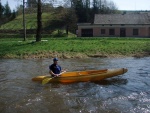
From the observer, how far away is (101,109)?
9148mm

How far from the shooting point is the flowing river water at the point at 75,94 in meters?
9.26

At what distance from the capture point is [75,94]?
439 inches

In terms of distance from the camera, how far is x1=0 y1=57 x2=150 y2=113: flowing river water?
364 inches

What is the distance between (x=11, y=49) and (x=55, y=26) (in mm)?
43886

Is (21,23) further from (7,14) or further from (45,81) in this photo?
(45,81)

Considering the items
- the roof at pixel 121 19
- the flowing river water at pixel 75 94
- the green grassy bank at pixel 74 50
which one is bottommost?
the flowing river water at pixel 75 94

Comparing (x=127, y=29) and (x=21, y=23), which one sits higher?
(x=21, y=23)

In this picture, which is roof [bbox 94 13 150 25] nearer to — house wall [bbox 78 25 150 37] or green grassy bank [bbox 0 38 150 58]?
house wall [bbox 78 25 150 37]

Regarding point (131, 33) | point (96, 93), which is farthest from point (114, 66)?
point (131, 33)

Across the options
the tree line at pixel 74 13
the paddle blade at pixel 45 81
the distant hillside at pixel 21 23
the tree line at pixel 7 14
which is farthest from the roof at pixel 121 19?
the tree line at pixel 7 14

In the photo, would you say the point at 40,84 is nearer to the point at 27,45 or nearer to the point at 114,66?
the point at 114,66

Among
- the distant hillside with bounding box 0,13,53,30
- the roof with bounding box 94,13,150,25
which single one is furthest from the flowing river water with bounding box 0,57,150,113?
the distant hillside with bounding box 0,13,53,30

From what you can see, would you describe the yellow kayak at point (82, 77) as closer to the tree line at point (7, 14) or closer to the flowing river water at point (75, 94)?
the flowing river water at point (75, 94)

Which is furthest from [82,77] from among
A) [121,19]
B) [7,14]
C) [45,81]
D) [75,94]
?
[7,14]
